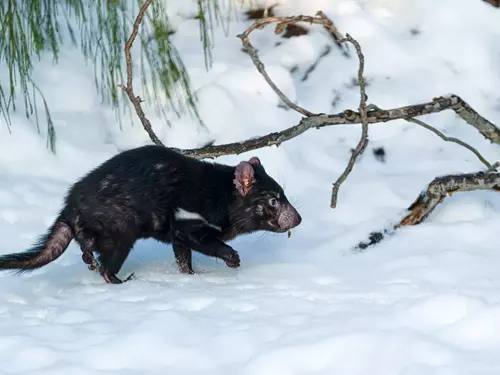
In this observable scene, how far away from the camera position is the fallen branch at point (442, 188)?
378 centimetres

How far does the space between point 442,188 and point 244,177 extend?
0.81 meters

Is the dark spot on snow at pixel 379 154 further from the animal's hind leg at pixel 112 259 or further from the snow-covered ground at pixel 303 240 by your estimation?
the animal's hind leg at pixel 112 259

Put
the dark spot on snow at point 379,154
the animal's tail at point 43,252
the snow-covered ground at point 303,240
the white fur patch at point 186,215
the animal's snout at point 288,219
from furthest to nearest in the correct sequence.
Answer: the dark spot on snow at point 379,154
the animal's snout at point 288,219
the white fur patch at point 186,215
the animal's tail at point 43,252
the snow-covered ground at point 303,240

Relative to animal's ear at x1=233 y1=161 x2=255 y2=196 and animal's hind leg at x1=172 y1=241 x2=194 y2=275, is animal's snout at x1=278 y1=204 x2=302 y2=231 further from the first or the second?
animal's hind leg at x1=172 y1=241 x2=194 y2=275

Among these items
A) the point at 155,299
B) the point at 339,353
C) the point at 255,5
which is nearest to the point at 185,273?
the point at 155,299

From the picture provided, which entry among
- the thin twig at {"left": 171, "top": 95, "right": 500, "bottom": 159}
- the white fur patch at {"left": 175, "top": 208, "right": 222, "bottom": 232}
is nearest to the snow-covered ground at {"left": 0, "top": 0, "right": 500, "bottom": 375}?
the white fur patch at {"left": 175, "top": 208, "right": 222, "bottom": 232}

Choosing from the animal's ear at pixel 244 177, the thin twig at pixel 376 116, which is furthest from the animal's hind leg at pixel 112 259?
the thin twig at pixel 376 116

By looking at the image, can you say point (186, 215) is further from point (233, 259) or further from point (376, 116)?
point (376, 116)

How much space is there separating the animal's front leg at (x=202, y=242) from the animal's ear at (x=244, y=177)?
0.24 metres

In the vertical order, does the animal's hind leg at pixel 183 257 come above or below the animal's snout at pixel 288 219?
below

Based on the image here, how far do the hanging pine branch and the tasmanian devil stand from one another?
0.90 metres

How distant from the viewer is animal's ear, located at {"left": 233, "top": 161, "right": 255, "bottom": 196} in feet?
12.4

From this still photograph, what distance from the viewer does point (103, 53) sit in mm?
5035

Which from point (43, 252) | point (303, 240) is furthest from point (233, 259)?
point (43, 252)
